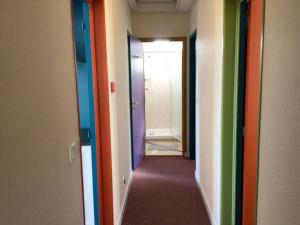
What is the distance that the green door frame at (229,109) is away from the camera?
1.88 m

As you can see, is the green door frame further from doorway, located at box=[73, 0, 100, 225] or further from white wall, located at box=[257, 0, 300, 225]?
doorway, located at box=[73, 0, 100, 225]

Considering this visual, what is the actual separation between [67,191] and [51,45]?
67cm

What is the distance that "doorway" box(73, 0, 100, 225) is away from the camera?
75.7 inches

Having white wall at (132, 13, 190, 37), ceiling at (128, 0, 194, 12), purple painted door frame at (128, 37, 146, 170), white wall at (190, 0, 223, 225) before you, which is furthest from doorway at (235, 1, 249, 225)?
white wall at (132, 13, 190, 37)

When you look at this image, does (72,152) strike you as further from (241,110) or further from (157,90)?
(157,90)

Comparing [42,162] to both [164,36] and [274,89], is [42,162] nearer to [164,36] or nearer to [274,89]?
[274,89]

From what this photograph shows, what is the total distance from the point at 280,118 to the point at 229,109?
3.24 feet

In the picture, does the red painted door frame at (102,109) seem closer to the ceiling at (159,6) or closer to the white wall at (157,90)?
the ceiling at (159,6)

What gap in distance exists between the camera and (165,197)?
9.95 feet

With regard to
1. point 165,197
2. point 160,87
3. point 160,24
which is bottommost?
point 165,197

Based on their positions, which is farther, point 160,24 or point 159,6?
point 160,24

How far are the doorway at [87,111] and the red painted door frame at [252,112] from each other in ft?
3.97

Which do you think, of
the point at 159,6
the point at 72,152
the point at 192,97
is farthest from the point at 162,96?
the point at 72,152

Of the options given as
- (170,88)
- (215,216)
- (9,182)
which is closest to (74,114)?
(9,182)
